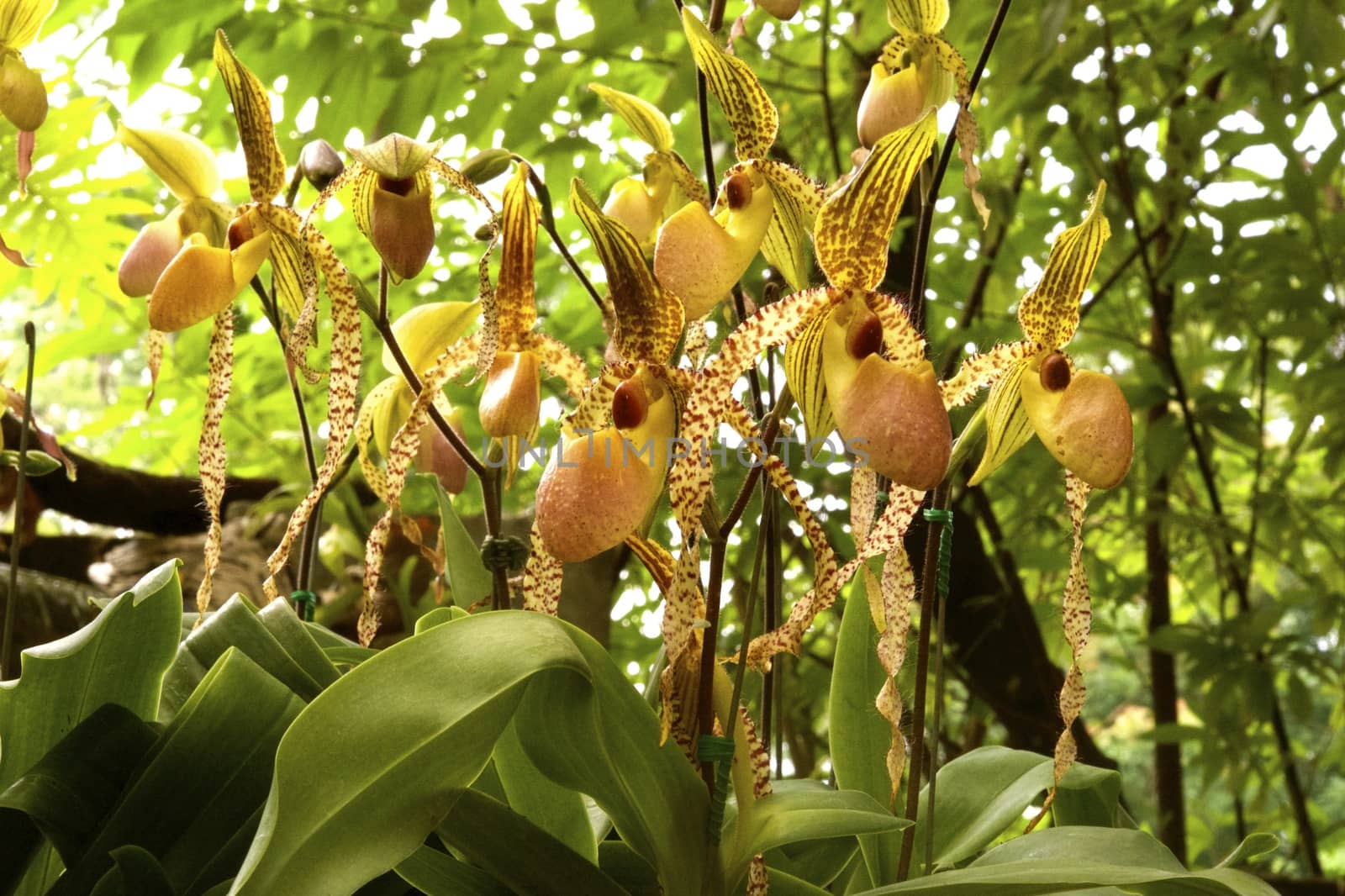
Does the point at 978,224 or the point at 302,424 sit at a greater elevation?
the point at 978,224

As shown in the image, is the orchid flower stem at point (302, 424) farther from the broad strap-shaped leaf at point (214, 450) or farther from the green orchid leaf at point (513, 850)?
the green orchid leaf at point (513, 850)

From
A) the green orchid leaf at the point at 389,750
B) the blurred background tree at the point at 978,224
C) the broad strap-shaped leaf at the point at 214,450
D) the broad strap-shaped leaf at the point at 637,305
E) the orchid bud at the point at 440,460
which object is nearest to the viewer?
the green orchid leaf at the point at 389,750

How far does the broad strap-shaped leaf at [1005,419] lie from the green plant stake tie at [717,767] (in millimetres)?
173

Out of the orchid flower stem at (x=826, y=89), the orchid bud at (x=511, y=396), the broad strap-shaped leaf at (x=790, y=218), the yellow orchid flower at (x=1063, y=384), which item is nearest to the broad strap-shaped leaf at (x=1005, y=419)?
the yellow orchid flower at (x=1063, y=384)

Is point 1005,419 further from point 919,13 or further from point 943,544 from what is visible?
point 919,13

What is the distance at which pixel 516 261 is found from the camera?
1.60 ft

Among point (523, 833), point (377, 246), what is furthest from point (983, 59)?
point (523, 833)

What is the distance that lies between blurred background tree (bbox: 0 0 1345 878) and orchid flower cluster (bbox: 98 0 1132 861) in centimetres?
55

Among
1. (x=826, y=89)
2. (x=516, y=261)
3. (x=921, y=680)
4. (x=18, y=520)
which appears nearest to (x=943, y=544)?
(x=921, y=680)

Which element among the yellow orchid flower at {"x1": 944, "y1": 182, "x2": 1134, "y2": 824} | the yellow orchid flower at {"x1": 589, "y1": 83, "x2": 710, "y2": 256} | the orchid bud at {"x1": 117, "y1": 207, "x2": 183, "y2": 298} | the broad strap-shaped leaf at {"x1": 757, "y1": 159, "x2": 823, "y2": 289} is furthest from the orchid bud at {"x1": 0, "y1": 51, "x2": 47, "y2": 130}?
the yellow orchid flower at {"x1": 944, "y1": 182, "x2": 1134, "y2": 824}

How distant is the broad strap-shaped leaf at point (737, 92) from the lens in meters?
0.50

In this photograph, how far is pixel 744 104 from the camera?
0.53 m

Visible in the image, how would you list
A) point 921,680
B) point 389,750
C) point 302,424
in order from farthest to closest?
point 302,424 → point 921,680 → point 389,750

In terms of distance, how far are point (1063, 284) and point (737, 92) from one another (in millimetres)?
175
